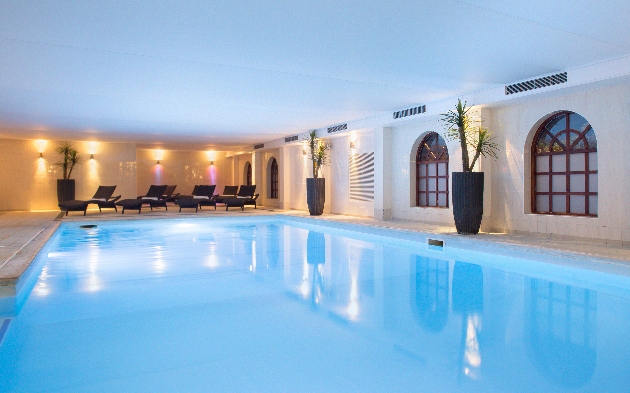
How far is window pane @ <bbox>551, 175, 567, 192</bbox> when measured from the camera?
26.0 feet

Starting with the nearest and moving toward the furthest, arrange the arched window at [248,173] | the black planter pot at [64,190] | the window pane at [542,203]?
the window pane at [542,203], the black planter pot at [64,190], the arched window at [248,173]

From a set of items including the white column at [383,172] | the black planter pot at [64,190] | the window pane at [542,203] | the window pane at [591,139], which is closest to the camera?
the window pane at [591,139]

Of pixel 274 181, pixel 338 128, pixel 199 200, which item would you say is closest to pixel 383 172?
pixel 338 128

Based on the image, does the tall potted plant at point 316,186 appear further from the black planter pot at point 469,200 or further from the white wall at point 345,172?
the black planter pot at point 469,200

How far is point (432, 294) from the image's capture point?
4.82 metres

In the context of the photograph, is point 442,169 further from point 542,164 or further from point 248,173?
point 248,173

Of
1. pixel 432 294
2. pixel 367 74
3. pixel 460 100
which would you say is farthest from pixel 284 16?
pixel 460 100

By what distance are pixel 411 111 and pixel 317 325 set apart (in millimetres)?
7357

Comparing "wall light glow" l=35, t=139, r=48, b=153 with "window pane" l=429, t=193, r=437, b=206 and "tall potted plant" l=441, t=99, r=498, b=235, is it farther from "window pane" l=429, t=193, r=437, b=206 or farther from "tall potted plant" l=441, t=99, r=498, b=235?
"tall potted plant" l=441, t=99, r=498, b=235

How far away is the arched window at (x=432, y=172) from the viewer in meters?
10.6

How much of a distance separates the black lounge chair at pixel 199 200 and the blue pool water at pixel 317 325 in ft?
23.6

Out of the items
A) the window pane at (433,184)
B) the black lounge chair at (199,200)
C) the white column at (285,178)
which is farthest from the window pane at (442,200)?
the black lounge chair at (199,200)

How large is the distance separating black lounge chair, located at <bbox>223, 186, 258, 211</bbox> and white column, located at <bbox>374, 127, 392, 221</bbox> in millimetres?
5592

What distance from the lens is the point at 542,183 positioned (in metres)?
8.27
